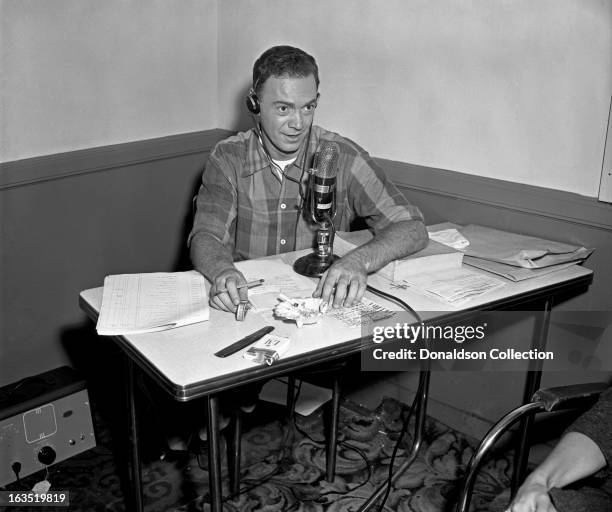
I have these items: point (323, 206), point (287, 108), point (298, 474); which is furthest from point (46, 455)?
point (287, 108)

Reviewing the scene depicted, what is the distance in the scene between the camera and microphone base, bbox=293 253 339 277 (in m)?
2.03

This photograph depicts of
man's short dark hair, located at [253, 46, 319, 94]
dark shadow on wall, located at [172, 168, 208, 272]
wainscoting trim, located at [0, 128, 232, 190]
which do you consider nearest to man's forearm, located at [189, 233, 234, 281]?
man's short dark hair, located at [253, 46, 319, 94]

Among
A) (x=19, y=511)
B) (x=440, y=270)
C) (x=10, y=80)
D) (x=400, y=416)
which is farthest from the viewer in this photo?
(x=400, y=416)

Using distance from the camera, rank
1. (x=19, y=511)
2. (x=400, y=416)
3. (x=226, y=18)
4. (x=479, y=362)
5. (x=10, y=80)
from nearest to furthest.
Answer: (x=19, y=511) → (x=10, y=80) → (x=479, y=362) → (x=400, y=416) → (x=226, y=18)

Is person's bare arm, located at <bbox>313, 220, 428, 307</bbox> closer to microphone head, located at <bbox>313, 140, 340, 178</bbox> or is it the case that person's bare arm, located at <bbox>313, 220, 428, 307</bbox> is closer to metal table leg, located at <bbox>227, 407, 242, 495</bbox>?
microphone head, located at <bbox>313, 140, 340, 178</bbox>

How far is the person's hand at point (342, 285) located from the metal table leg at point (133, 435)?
52 centimetres

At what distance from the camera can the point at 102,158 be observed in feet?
9.11

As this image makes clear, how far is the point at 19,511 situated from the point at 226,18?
6.91 feet

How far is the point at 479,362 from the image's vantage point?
8.84 feet

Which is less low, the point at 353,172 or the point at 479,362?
the point at 353,172

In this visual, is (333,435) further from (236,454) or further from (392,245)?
(392,245)

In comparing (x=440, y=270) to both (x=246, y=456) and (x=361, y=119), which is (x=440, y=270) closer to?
(x=361, y=119)

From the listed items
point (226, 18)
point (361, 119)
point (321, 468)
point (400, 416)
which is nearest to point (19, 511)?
point (321, 468)

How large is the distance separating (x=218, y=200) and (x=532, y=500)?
134 cm
